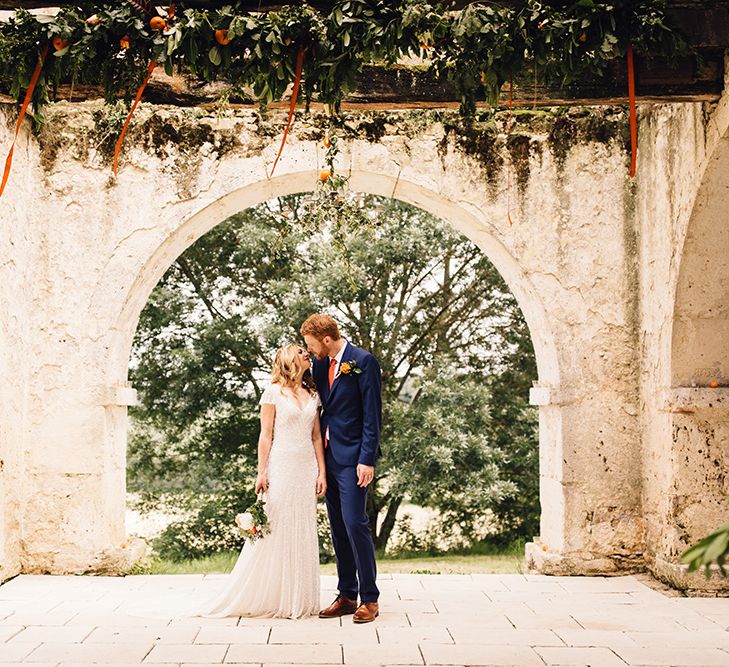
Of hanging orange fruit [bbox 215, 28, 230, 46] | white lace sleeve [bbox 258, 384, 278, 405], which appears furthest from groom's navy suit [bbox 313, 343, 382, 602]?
hanging orange fruit [bbox 215, 28, 230, 46]

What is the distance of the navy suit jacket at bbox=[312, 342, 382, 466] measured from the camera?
459 cm

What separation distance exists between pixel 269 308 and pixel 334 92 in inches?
251

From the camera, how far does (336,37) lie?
3.60 meters

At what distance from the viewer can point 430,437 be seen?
9.20m

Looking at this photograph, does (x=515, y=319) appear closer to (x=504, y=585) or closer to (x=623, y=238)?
(x=623, y=238)

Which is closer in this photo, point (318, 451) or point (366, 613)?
point (366, 613)

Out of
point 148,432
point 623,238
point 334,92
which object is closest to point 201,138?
point 334,92

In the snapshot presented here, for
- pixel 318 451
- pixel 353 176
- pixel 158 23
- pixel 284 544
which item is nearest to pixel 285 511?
pixel 284 544

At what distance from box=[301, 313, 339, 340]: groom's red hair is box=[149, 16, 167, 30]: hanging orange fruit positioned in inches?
67.2

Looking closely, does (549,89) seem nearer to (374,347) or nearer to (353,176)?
(353,176)

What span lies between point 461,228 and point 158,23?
3.46 metres

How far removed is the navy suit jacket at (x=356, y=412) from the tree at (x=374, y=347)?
14.4 ft

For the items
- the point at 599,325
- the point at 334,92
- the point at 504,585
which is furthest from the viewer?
the point at 599,325

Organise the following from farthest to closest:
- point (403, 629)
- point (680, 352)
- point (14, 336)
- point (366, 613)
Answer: point (14, 336), point (680, 352), point (366, 613), point (403, 629)
